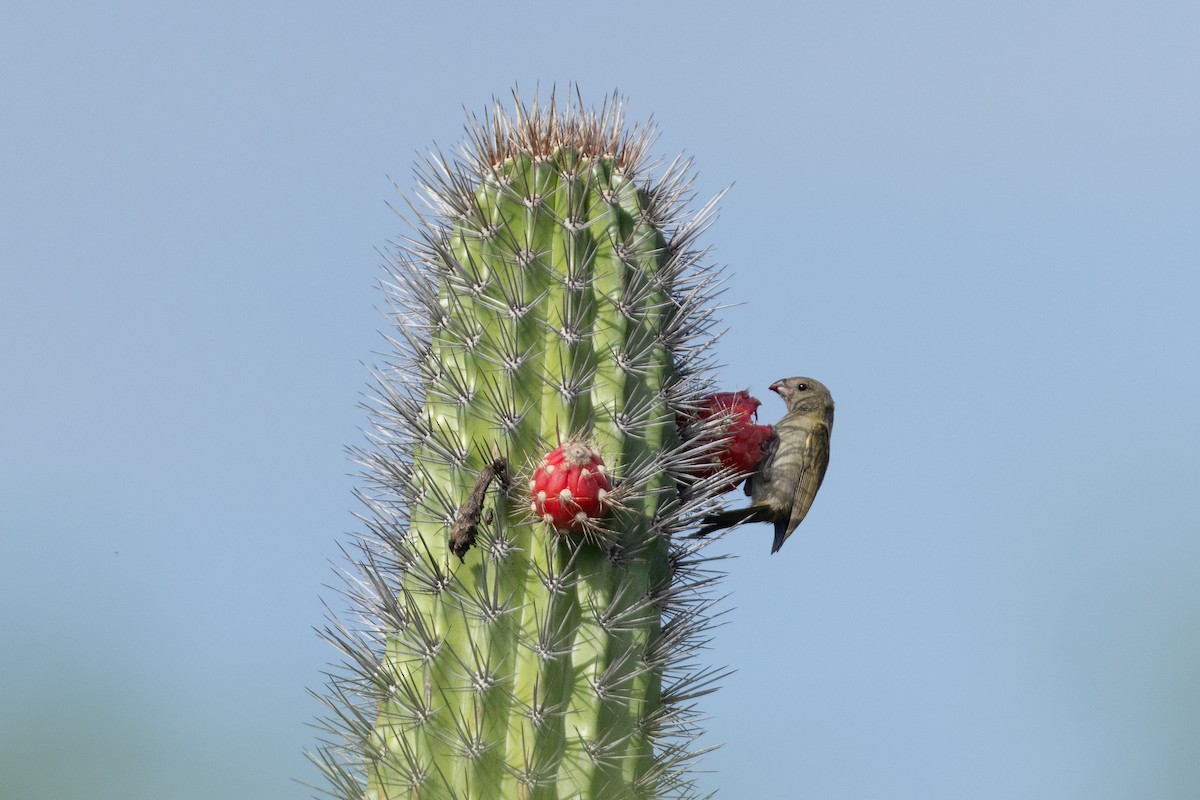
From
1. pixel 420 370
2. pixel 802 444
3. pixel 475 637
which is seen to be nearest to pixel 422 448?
pixel 420 370

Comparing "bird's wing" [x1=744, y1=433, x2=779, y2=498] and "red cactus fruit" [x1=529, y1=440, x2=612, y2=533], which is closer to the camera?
"red cactus fruit" [x1=529, y1=440, x2=612, y2=533]

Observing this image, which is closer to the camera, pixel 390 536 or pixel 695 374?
pixel 390 536

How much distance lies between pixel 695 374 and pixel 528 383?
0.60m

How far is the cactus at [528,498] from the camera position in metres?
3.30

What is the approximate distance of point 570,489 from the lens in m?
3.23

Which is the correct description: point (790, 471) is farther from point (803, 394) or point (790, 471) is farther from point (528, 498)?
point (528, 498)

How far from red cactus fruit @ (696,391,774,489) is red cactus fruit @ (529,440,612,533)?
632 mm

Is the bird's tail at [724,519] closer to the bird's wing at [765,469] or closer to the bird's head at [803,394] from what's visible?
the bird's wing at [765,469]

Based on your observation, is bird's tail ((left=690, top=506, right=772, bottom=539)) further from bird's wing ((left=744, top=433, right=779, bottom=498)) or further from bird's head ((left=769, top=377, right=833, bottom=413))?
bird's head ((left=769, top=377, right=833, bottom=413))

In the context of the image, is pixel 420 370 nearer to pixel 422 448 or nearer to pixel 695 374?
pixel 422 448

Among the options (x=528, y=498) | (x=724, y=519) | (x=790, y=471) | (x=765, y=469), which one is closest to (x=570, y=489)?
(x=528, y=498)

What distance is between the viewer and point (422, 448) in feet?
11.8

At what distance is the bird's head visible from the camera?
5324 millimetres

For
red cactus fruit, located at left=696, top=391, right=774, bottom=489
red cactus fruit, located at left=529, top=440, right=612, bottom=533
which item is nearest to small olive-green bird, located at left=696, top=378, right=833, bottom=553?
red cactus fruit, located at left=696, top=391, right=774, bottom=489
